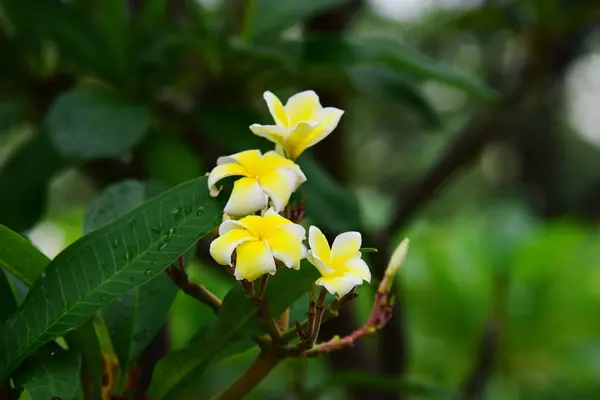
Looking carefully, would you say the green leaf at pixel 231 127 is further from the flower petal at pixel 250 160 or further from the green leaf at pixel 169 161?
the flower petal at pixel 250 160

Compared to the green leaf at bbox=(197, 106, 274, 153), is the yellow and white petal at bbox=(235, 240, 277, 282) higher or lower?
lower

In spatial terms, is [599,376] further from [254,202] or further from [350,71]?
[254,202]

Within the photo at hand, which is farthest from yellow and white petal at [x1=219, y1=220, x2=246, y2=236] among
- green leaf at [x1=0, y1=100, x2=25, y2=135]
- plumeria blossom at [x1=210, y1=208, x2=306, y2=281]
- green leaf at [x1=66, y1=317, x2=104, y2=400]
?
green leaf at [x1=0, y1=100, x2=25, y2=135]

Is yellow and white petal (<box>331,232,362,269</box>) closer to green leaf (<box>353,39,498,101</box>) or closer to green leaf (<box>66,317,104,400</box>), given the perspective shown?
green leaf (<box>66,317,104,400</box>)

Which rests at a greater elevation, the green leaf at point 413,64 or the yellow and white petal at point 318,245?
the green leaf at point 413,64

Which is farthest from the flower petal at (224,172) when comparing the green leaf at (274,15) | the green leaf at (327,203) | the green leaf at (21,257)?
the green leaf at (274,15)

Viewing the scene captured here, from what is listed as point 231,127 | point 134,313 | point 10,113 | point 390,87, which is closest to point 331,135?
point 390,87

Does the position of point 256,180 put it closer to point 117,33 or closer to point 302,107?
point 302,107

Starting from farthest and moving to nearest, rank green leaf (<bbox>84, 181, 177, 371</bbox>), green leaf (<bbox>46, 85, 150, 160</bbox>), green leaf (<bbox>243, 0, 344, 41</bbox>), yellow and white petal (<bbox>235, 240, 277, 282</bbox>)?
1. green leaf (<bbox>243, 0, 344, 41</bbox>)
2. green leaf (<bbox>46, 85, 150, 160</bbox>)
3. green leaf (<bbox>84, 181, 177, 371</bbox>)
4. yellow and white petal (<bbox>235, 240, 277, 282</bbox>)
